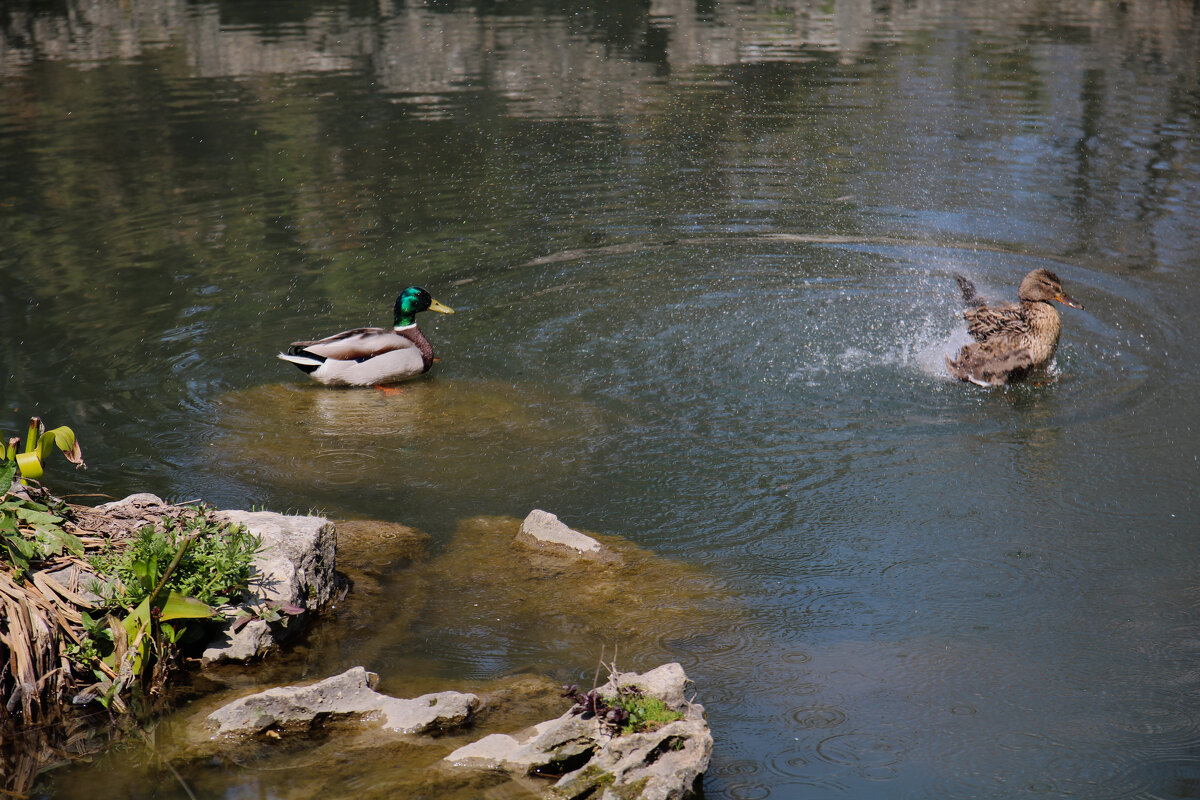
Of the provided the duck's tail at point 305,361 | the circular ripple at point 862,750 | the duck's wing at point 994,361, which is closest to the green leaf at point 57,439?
the duck's tail at point 305,361

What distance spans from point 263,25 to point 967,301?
79.0 feet

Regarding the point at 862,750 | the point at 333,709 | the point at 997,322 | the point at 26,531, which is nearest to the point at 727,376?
the point at 997,322

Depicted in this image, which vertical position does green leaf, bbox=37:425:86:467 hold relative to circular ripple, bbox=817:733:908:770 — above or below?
above

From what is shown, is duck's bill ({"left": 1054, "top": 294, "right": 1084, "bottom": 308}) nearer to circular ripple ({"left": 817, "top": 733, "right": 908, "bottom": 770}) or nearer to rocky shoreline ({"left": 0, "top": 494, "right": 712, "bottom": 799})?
rocky shoreline ({"left": 0, "top": 494, "right": 712, "bottom": 799})

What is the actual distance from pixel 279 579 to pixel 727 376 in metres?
4.02

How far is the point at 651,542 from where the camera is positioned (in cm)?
593

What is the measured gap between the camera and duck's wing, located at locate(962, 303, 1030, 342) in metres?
7.84

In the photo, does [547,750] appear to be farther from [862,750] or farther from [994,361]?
[994,361]

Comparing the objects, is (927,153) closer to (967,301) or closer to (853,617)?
(967,301)

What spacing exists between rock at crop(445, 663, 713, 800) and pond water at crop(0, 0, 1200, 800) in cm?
20

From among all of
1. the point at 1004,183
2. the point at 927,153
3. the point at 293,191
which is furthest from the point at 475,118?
the point at 1004,183

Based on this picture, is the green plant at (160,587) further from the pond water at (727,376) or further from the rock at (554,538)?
the rock at (554,538)

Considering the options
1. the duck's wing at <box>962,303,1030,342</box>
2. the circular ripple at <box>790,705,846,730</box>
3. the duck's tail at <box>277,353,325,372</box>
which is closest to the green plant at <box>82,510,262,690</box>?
the circular ripple at <box>790,705,846,730</box>

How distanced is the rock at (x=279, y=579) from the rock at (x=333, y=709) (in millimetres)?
537
